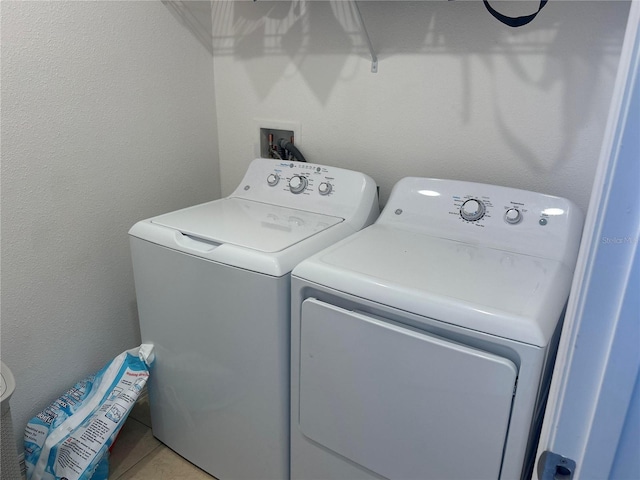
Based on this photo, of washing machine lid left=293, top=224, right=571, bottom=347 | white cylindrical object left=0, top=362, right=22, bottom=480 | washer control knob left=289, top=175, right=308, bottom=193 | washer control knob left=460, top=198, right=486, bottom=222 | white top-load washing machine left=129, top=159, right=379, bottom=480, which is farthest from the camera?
washer control knob left=289, top=175, right=308, bottom=193

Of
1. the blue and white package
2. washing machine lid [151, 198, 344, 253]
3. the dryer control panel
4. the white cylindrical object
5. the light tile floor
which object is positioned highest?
the dryer control panel

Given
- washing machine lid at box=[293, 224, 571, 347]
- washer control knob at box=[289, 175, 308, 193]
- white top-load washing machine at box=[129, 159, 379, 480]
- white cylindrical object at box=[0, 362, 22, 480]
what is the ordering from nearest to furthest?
washing machine lid at box=[293, 224, 571, 347], white cylindrical object at box=[0, 362, 22, 480], white top-load washing machine at box=[129, 159, 379, 480], washer control knob at box=[289, 175, 308, 193]

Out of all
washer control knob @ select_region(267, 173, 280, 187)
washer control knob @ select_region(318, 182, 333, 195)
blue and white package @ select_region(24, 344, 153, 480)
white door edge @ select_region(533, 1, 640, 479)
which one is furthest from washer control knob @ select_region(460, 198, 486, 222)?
blue and white package @ select_region(24, 344, 153, 480)

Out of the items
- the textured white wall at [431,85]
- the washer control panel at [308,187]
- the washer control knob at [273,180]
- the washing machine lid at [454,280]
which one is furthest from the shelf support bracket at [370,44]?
the washing machine lid at [454,280]

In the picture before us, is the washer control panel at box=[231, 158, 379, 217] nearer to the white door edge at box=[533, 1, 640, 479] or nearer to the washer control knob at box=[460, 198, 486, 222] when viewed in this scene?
the washer control knob at box=[460, 198, 486, 222]

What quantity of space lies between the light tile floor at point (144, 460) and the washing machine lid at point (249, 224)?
82 centimetres

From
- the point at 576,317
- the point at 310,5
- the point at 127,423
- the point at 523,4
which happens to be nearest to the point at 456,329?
the point at 576,317

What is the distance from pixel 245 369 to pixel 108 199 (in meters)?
0.77

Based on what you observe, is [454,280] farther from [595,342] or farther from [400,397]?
[595,342]

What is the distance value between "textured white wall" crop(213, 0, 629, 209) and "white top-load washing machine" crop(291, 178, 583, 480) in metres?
0.19

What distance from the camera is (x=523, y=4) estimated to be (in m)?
1.27

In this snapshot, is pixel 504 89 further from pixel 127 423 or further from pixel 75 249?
pixel 127 423

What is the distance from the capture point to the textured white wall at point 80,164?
1312 millimetres

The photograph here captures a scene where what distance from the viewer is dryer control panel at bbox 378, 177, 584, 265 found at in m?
1.20
